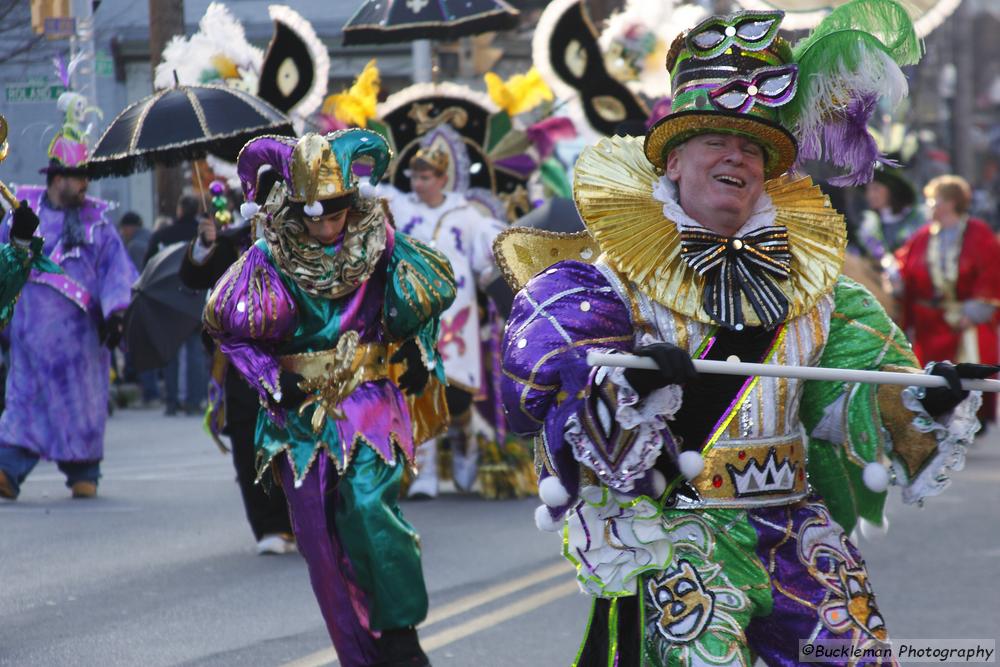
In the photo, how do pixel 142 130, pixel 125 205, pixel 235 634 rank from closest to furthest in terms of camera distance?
1. pixel 235 634
2. pixel 142 130
3. pixel 125 205

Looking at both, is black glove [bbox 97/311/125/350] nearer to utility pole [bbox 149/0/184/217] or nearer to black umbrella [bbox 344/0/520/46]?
utility pole [bbox 149/0/184/217]

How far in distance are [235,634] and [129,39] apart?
20.7 ft

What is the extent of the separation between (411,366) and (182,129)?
8.19 feet

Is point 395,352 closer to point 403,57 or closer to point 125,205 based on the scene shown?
point 125,205

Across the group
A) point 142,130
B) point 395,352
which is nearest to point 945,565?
point 395,352

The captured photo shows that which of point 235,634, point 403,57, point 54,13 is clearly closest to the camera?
point 235,634

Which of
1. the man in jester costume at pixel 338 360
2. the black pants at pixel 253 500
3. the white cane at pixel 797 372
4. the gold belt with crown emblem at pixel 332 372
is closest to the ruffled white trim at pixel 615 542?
the white cane at pixel 797 372

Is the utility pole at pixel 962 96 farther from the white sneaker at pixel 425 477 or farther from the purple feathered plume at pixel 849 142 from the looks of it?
the purple feathered plume at pixel 849 142

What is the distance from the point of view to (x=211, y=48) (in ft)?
32.9

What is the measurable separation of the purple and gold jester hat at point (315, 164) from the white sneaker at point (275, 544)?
2.97 m

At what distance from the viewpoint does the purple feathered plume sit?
14.1ft

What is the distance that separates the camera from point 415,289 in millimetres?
6145

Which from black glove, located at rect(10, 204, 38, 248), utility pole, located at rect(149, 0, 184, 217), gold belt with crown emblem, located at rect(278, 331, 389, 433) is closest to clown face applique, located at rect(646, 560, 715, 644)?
gold belt with crown emblem, located at rect(278, 331, 389, 433)

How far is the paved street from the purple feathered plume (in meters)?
2.79
